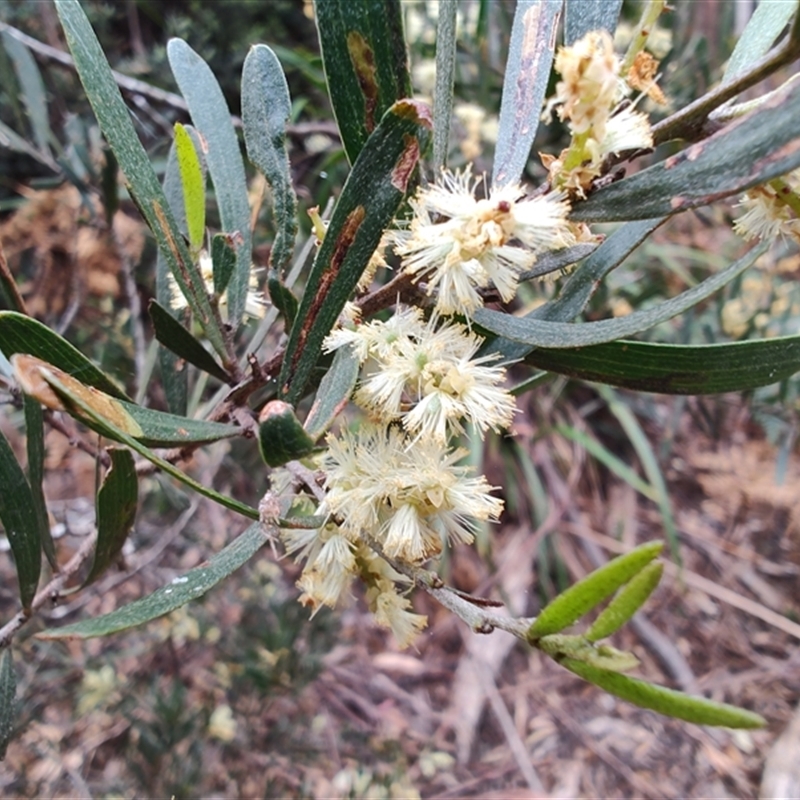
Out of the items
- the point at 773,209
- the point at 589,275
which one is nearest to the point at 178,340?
the point at 589,275

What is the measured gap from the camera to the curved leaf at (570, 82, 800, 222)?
289 mm

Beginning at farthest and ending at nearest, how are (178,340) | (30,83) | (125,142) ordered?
(30,83) → (178,340) → (125,142)

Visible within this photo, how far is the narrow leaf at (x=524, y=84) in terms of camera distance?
0.41m

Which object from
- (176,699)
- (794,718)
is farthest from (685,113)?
(794,718)

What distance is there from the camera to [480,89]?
1.27 metres

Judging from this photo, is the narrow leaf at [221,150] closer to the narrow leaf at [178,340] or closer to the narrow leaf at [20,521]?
the narrow leaf at [178,340]

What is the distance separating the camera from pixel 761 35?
0.42m

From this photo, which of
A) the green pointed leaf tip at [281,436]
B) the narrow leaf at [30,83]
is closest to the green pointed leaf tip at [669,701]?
the green pointed leaf tip at [281,436]

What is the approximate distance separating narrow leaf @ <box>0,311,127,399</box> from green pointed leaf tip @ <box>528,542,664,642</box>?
290 millimetres

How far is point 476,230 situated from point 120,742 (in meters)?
1.38

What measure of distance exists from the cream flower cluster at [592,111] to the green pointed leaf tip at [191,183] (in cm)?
24

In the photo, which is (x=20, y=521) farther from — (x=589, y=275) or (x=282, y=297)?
(x=589, y=275)

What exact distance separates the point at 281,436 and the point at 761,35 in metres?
0.39

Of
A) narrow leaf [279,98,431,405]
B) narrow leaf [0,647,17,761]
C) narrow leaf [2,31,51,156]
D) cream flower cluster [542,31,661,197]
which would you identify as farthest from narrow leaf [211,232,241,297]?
narrow leaf [2,31,51,156]
